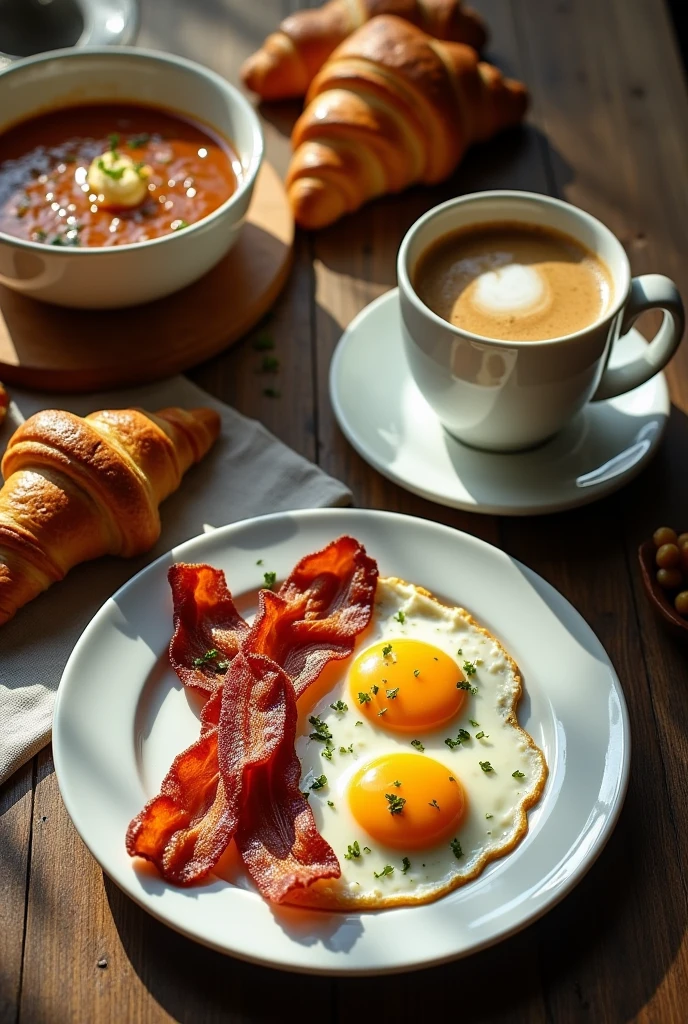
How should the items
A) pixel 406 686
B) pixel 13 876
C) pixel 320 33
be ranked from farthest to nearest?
pixel 320 33
pixel 406 686
pixel 13 876

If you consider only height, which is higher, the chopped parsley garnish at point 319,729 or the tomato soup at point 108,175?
the tomato soup at point 108,175

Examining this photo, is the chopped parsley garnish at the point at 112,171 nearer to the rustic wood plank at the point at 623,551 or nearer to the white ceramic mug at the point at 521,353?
the white ceramic mug at the point at 521,353

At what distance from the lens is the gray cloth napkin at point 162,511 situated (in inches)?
77.4

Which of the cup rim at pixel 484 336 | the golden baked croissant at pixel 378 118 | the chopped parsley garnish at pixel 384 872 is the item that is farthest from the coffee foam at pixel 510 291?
the chopped parsley garnish at pixel 384 872

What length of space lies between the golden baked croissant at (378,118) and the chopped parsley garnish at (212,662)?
1.44 meters

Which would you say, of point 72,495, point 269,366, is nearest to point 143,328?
point 269,366

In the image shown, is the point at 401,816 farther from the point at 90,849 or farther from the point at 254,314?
the point at 254,314

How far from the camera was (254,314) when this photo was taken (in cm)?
269

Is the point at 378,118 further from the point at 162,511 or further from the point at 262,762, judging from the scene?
the point at 262,762

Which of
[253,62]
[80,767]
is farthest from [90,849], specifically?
[253,62]

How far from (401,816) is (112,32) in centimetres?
230

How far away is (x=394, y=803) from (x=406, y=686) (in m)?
0.24

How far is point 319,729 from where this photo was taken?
1858mm

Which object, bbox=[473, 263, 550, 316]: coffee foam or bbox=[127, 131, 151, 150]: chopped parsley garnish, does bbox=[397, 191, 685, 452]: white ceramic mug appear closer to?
bbox=[473, 263, 550, 316]: coffee foam
